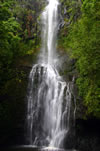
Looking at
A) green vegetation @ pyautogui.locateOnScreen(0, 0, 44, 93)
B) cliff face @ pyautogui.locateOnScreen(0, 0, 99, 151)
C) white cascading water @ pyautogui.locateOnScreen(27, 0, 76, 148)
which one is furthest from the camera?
green vegetation @ pyautogui.locateOnScreen(0, 0, 44, 93)

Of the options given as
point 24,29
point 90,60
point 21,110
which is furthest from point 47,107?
point 24,29

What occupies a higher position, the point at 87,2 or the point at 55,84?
the point at 87,2

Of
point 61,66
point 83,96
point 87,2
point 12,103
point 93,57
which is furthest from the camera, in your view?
point 61,66

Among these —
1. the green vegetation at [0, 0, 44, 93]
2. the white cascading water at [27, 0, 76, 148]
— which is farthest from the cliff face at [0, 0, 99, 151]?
the green vegetation at [0, 0, 44, 93]

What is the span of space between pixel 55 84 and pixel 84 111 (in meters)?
3.09

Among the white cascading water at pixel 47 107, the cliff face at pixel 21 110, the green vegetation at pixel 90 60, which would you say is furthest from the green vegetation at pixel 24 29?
the green vegetation at pixel 90 60

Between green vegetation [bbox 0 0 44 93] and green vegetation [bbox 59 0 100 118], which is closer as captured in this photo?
green vegetation [bbox 59 0 100 118]

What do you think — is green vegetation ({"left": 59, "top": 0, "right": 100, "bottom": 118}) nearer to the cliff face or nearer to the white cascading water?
the cliff face

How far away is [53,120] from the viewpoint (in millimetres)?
12219

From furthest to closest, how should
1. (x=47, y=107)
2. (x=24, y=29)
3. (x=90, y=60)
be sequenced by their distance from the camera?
(x=24, y=29) → (x=47, y=107) → (x=90, y=60)

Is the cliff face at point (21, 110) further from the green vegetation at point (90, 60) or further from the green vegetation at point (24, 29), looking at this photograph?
the green vegetation at point (24, 29)

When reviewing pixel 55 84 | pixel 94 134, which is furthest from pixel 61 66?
pixel 94 134

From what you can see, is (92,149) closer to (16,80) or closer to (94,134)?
(94,134)

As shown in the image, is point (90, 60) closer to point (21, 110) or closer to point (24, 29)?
point (21, 110)
